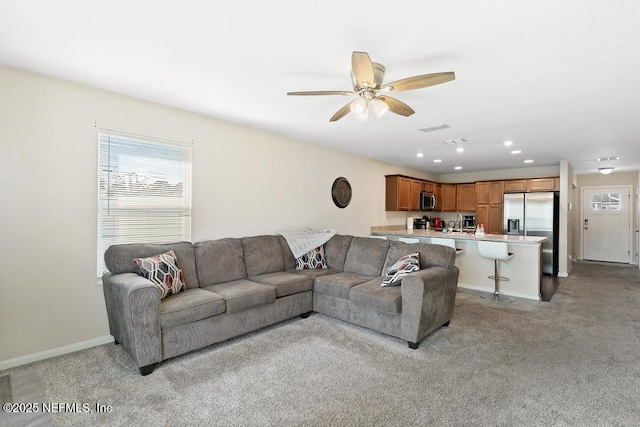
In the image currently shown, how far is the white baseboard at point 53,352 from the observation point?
2547mm

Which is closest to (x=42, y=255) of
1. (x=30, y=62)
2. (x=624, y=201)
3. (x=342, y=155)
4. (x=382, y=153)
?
(x=30, y=62)

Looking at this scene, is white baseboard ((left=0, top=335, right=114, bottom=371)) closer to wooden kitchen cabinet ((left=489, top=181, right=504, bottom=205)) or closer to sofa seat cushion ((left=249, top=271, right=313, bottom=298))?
sofa seat cushion ((left=249, top=271, right=313, bottom=298))

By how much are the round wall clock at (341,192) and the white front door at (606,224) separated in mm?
7108

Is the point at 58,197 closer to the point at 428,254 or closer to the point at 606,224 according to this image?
the point at 428,254

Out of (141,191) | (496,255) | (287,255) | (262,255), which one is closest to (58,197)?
(141,191)

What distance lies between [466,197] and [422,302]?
5951mm

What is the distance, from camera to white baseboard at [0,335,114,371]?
2.55 meters

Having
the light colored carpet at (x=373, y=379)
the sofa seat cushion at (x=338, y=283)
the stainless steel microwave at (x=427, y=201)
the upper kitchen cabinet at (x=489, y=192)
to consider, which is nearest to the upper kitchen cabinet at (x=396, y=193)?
the stainless steel microwave at (x=427, y=201)

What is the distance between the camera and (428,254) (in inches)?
143

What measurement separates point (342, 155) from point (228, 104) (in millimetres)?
2788

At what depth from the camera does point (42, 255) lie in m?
2.71

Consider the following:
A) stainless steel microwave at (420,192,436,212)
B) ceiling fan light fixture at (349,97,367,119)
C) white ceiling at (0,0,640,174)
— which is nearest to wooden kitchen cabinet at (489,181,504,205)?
stainless steel microwave at (420,192,436,212)

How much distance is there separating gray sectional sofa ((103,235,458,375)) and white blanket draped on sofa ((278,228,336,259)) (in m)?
0.10

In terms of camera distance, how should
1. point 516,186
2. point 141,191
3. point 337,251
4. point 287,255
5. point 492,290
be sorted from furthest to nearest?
point 516,186, point 492,290, point 337,251, point 287,255, point 141,191
